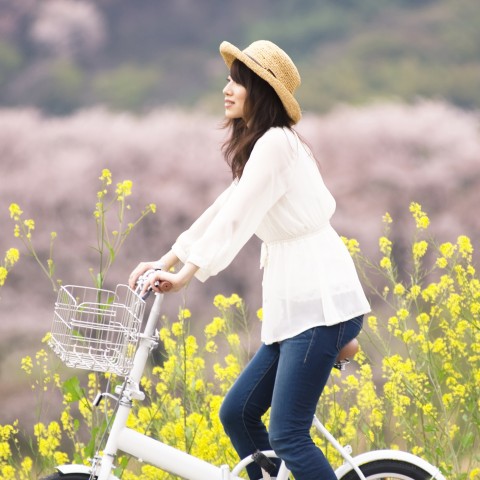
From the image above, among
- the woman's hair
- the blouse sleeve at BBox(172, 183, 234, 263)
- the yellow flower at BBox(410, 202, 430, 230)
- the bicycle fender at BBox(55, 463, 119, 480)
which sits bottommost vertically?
the bicycle fender at BBox(55, 463, 119, 480)

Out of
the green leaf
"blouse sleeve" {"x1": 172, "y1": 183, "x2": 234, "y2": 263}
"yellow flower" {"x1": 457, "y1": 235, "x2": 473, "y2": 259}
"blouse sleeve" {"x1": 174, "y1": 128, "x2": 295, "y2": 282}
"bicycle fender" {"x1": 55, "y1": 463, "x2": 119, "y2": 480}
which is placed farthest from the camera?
"yellow flower" {"x1": 457, "y1": 235, "x2": 473, "y2": 259}

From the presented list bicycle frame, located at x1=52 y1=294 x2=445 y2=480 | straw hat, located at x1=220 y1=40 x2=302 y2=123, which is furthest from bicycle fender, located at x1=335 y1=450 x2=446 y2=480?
straw hat, located at x1=220 y1=40 x2=302 y2=123

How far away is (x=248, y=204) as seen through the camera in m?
1.92

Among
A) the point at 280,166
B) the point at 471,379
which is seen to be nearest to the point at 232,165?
the point at 280,166

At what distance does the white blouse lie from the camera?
76.6 inches

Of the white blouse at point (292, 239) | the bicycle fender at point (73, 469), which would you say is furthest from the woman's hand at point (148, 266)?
the bicycle fender at point (73, 469)

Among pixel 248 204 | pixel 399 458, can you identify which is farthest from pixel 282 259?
pixel 399 458

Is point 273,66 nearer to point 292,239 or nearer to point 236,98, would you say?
point 236,98

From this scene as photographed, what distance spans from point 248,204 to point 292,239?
6.5 inches

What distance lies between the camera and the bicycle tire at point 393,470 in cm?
218

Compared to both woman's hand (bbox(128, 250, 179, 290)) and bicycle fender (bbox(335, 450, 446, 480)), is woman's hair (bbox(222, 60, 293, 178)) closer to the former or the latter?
woman's hand (bbox(128, 250, 179, 290))

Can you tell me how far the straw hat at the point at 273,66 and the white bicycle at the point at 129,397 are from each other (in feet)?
1.59

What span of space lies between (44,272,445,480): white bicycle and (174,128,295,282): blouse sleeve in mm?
137

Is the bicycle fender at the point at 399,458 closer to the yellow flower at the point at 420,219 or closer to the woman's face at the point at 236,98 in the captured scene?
the woman's face at the point at 236,98
